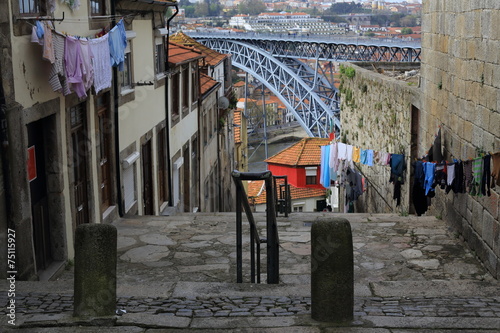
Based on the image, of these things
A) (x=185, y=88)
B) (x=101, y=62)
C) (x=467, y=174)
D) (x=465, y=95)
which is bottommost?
(x=467, y=174)

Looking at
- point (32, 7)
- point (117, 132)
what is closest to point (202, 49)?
point (117, 132)

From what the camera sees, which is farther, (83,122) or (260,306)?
(83,122)

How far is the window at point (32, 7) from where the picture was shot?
5961mm

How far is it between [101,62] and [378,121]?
6.47 m

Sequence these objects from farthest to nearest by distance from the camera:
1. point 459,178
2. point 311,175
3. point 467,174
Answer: point 311,175
point 459,178
point 467,174

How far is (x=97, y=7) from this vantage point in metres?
8.77

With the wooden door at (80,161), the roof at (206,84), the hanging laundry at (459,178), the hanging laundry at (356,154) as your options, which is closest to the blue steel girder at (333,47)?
the roof at (206,84)

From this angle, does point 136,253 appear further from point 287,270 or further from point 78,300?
point 78,300

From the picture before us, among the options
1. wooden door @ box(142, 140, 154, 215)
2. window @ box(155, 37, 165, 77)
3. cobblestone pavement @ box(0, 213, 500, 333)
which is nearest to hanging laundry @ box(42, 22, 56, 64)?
cobblestone pavement @ box(0, 213, 500, 333)

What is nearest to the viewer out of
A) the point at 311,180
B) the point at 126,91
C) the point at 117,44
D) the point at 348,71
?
the point at 117,44

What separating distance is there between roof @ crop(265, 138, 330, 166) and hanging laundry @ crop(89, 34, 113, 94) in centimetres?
2074

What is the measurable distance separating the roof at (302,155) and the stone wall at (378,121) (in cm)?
1123

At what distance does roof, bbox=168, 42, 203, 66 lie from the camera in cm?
1312

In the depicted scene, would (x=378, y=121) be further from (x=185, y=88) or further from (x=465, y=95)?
(x=465, y=95)
